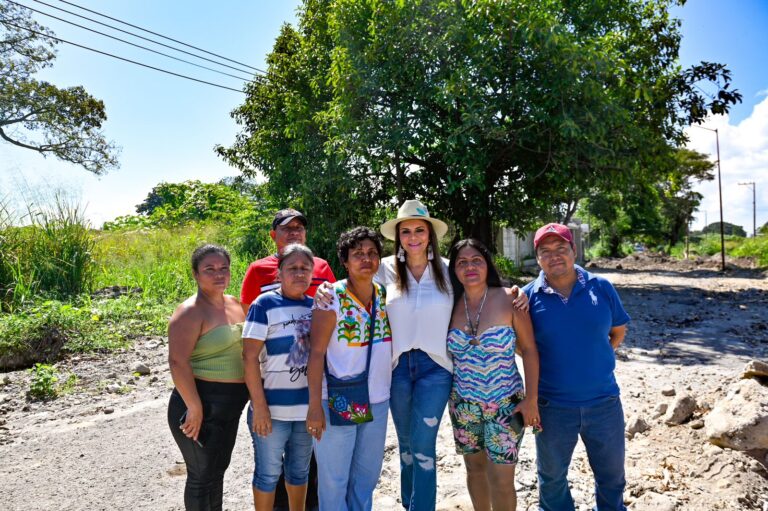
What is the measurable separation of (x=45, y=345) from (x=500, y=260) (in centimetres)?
1486

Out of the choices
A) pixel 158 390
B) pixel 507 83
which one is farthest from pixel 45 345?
pixel 507 83

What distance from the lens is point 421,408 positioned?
2.66 meters

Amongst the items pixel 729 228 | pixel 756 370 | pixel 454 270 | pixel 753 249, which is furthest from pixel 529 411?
→ pixel 729 228

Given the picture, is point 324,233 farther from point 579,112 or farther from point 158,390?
point 158,390

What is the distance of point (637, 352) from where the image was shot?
25.2ft

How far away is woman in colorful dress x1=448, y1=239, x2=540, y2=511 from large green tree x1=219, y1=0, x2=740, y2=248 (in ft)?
23.3

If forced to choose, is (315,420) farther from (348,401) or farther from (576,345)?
(576,345)

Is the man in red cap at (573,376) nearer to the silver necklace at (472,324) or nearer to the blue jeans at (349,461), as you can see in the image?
the silver necklace at (472,324)

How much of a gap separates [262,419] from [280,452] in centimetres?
26

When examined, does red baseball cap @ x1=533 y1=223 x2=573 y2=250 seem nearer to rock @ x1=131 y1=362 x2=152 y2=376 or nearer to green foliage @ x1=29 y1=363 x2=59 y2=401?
rock @ x1=131 y1=362 x2=152 y2=376

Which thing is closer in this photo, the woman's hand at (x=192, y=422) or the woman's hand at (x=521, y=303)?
the woman's hand at (x=192, y=422)

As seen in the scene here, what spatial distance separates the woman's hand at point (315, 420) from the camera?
2.52 meters

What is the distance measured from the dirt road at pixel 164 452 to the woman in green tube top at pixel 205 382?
1.04 metres

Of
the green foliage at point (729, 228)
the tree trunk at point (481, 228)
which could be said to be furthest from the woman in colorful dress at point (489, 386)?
the green foliage at point (729, 228)
